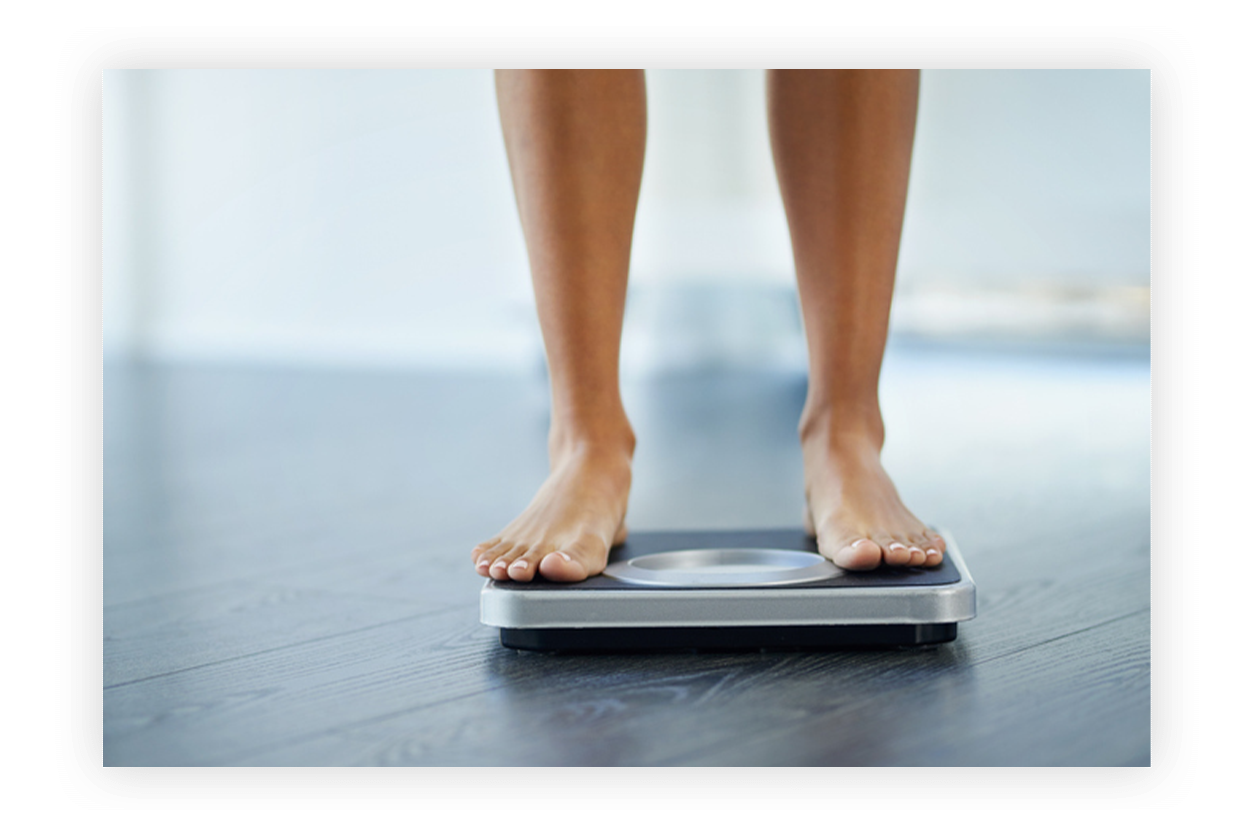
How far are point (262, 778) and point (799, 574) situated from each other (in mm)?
400

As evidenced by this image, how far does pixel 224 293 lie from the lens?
4.88 metres

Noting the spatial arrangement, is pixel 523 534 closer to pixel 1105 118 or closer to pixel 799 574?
pixel 799 574

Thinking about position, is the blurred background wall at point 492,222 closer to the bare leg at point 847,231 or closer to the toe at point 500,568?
the bare leg at point 847,231

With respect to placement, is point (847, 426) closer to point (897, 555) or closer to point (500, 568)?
point (897, 555)

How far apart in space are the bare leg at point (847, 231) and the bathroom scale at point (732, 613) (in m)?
0.17

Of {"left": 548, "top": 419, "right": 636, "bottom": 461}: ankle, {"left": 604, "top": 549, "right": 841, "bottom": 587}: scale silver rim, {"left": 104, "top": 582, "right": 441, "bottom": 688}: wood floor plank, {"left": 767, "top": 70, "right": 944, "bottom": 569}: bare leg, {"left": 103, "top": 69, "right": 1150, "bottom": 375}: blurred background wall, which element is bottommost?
{"left": 104, "top": 582, "right": 441, "bottom": 688}: wood floor plank

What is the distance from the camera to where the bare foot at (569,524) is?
0.87 m

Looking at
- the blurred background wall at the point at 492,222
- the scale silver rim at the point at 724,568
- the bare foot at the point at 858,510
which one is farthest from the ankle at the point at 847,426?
the blurred background wall at the point at 492,222

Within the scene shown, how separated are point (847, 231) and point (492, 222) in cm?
343

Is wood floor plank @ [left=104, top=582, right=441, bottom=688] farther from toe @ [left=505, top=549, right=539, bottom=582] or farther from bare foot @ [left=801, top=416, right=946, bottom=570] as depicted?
bare foot @ [left=801, top=416, right=946, bottom=570]

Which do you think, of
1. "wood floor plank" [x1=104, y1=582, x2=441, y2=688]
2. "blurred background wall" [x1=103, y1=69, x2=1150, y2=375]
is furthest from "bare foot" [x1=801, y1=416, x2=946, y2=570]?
"blurred background wall" [x1=103, y1=69, x2=1150, y2=375]

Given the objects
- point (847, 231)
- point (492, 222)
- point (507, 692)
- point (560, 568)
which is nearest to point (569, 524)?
point (560, 568)

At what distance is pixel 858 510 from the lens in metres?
0.96

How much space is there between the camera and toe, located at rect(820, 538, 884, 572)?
0.87m
